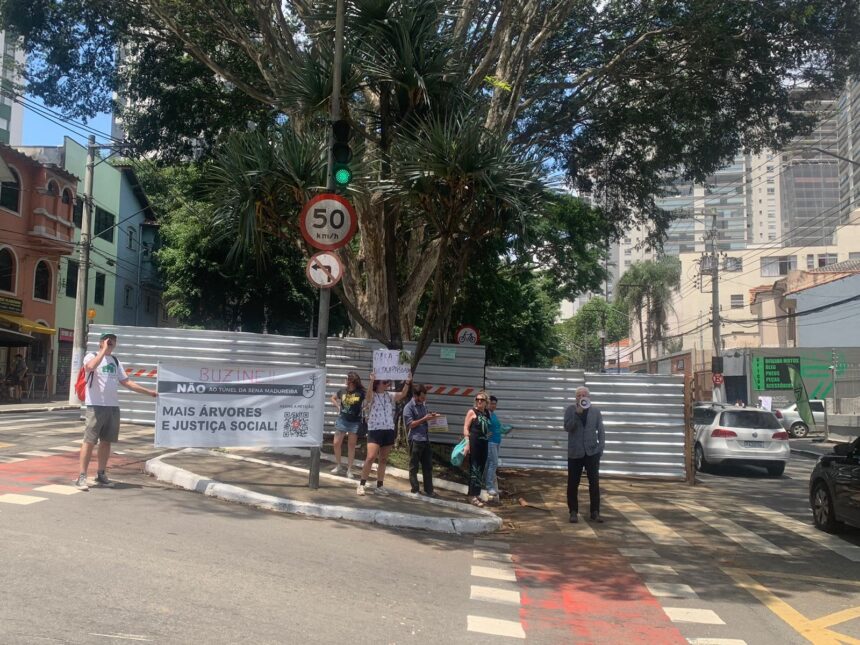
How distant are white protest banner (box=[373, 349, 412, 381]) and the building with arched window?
2239 cm

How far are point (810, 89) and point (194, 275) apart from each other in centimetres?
2091

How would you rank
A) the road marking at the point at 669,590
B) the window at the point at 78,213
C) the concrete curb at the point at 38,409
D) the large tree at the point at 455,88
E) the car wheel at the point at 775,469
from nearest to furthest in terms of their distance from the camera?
the road marking at the point at 669,590 < the large tree at the point at 455,88 < the car wheel at the point at 775,469 < the concrete curb at the point at 38,409 < the window at the point at 78,213

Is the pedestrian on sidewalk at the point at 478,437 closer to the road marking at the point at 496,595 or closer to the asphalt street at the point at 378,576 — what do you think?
the asphalt street at the point at 378,576

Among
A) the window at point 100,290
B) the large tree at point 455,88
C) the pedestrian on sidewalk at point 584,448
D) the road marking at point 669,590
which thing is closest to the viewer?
the road marking at point 669,590

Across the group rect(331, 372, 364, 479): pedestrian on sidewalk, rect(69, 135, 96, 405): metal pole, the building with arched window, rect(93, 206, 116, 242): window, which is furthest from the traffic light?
rect(93, 206, 116, 242): window

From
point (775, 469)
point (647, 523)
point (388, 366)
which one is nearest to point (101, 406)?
point (388, 366)

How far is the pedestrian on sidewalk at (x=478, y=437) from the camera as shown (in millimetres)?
10938

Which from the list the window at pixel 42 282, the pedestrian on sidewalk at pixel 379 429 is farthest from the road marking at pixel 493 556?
the window at pixel 42 282

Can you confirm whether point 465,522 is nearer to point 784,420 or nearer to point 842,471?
point 842,471

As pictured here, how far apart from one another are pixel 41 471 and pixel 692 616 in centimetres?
794

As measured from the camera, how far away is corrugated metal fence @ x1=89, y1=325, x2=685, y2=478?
15055mm

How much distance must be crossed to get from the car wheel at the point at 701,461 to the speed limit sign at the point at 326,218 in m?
11.6

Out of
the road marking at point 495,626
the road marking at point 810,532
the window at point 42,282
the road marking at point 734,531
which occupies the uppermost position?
the window at point 42,282

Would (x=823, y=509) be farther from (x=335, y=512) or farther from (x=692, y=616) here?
(x=335, y=512)
